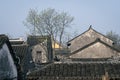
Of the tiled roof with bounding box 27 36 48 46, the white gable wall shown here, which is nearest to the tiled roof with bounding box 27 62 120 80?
the white gable wall

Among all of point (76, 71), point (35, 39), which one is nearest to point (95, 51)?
point (35, 39)

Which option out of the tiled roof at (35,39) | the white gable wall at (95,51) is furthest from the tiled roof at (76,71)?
the tiled roof at (35,39)

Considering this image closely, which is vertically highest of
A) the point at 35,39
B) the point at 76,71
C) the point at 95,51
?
the point at 35,39

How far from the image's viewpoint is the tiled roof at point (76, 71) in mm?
18594

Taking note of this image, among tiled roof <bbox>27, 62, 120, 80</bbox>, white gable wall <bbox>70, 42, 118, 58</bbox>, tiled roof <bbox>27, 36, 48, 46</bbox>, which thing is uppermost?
tiled roof <bbox>27, 36, 48, 46</bbox>

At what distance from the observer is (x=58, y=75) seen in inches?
738

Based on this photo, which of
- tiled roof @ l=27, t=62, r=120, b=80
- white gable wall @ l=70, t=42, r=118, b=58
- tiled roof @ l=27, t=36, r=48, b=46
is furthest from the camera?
tiled roof @ l=27, t=36, r=48, b=46

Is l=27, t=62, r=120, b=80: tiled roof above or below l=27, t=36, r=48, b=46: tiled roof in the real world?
below

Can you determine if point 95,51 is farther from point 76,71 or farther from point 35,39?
point 76,71

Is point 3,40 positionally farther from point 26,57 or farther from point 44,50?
point 44,50

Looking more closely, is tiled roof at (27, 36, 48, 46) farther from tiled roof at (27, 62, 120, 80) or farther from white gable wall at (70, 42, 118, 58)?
tiled roof at (27, 62, 120, 80)

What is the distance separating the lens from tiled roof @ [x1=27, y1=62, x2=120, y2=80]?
18594 mm

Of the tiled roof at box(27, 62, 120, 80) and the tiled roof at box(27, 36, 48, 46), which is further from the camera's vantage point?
the tiled roof at box(27, 36, 48, 46)

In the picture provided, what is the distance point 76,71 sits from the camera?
63.0ft
